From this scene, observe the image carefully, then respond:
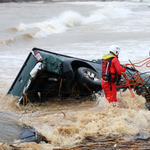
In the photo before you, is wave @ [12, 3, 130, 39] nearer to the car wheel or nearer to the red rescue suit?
the car wheel

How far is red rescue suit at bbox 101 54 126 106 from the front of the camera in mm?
5211

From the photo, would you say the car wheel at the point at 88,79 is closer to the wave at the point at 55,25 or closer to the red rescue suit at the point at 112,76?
the red rescue suit at the point at 112,76

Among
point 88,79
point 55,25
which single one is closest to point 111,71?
point 88,79

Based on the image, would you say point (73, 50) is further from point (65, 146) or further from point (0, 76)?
point (65, 146)

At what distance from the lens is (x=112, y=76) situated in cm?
538

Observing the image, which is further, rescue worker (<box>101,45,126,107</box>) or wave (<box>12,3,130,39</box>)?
wave (<box>12,3,130,39</box>)

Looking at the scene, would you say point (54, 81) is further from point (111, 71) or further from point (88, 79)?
point (111, 71)

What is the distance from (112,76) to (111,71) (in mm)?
121

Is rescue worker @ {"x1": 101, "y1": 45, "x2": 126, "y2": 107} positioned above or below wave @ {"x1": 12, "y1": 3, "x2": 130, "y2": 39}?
below

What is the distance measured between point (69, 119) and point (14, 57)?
9754mm

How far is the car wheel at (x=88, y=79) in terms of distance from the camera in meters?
6.12

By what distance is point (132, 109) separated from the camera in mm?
5496

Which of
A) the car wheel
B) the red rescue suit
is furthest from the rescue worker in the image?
the car wheel

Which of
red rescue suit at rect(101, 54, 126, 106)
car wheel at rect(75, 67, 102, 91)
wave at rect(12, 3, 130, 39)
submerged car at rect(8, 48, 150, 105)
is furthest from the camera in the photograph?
wave at rect(12, 3, 130, 39)
